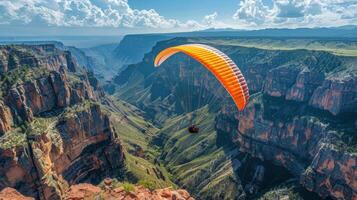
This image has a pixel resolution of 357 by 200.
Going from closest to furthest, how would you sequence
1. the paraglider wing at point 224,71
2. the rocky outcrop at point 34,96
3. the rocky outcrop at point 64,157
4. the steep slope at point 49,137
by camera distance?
1. the paraglider wing at point 224,71
2. the rocky outcrop at point 64,157
3. the steep slope at point 49,137
4. the rocky outcrop at point 34,96

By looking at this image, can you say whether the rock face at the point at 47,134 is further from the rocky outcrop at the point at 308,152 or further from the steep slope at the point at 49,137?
the rocky outcrop at the point at 308,152

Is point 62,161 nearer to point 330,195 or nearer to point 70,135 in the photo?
point 70,135

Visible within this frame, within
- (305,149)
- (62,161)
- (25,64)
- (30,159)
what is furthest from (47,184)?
(305,149)

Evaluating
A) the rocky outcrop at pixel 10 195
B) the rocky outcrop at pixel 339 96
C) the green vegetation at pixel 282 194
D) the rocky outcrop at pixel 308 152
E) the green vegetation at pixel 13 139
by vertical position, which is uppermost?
the green vegetation at pixel 13 139

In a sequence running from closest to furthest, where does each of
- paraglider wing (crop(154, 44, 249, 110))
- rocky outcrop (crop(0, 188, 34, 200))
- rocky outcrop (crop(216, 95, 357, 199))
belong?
paraglider wing (crop(154, 44, 249, 110))
rocky outcrop (crop(0, 188, 34, 200))
rocky outcrop (crop(216, 95, 357, 199))

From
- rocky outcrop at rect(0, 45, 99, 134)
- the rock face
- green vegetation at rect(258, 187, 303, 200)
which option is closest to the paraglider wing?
the rock face

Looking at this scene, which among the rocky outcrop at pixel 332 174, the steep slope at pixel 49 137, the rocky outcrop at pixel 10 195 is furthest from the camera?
the rocky outcrop at pixel 332 174

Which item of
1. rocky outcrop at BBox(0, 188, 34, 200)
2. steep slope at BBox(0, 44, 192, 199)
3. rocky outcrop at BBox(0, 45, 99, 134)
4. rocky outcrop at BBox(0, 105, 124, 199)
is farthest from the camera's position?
rocky outcrop at BBox(0, 45, 99, 134)

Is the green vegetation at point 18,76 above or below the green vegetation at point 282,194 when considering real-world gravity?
above

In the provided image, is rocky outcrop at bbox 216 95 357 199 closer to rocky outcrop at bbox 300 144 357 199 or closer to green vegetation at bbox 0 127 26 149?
rocky outcrop at bbox 300 144 357 199

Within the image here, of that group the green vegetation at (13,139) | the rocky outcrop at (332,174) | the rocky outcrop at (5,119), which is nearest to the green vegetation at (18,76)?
the rocky outcrop at (5,119)
